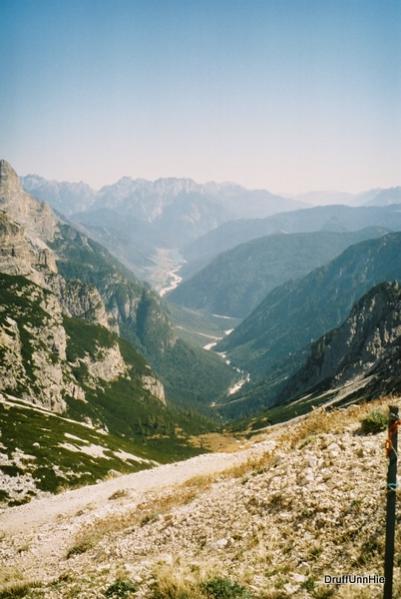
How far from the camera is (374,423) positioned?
2086 centimetres

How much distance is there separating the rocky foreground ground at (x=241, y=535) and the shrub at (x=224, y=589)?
3cm

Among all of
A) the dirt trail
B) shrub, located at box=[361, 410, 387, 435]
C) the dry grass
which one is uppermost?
shrub, located at box=[361, 410, 387, 435]

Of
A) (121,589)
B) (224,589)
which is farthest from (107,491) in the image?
(224,589)

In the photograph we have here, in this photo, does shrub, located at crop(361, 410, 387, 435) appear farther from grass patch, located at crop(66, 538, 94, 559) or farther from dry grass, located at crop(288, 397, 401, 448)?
grass patch, located at crop(66, 538, 94, 559)

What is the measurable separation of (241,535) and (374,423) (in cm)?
859

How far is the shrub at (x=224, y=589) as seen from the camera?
12.8 m

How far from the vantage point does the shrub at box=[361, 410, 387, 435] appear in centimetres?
2061

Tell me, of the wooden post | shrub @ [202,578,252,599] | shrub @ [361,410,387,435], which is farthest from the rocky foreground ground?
the wooden post

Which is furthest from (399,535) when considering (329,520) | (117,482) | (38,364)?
(38,364)

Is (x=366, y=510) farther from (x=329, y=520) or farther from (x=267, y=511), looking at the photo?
(x=267, y=511)

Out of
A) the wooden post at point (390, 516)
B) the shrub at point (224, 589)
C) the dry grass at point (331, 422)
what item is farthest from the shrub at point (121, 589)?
the dry grass at point (331, 422)

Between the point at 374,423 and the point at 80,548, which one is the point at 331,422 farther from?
the point at 80,548

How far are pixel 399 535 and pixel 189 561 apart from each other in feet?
23.8

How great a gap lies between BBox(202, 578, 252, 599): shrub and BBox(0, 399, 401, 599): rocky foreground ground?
0.10 ft
